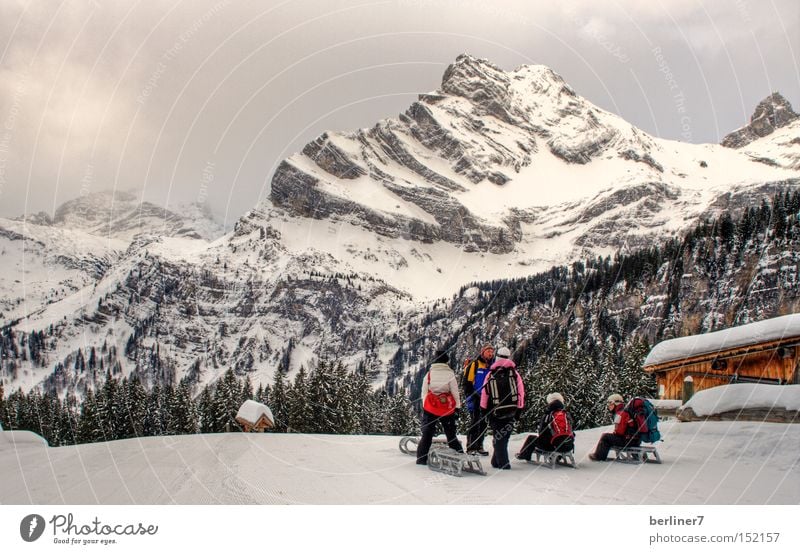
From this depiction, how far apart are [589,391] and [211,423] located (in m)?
22.0

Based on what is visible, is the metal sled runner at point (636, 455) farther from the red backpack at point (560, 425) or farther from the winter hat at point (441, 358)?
the winter hat at point (441, 358)

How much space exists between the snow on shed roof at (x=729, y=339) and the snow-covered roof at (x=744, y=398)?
185 centimetres

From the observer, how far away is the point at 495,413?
Result: 30.0 ft

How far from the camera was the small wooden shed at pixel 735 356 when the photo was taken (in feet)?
42.2

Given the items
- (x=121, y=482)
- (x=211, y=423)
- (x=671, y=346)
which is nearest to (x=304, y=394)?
A: (x=211, y=423)

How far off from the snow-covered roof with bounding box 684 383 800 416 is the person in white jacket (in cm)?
544

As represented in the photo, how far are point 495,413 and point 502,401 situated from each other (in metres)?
0.20

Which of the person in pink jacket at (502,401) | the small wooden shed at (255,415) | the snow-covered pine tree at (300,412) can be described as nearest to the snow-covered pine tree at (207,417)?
the snow-covered pine tree at (300,412)

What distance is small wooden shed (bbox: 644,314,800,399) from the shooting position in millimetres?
12875

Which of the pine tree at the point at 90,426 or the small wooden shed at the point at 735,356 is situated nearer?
the small wooden shed at the point at 735,356

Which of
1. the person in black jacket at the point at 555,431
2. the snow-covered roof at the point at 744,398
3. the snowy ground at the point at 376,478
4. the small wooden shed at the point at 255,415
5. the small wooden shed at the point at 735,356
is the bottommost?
the small wooden shed at the point at 255,415

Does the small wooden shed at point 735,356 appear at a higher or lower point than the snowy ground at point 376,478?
higher

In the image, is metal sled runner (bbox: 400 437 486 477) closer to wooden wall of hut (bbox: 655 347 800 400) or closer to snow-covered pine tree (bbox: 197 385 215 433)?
wooden wall of hut (bbox: 655 347 800 400)

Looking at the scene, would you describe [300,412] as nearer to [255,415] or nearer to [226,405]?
[226,405]
